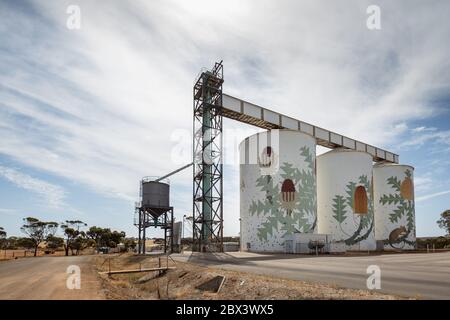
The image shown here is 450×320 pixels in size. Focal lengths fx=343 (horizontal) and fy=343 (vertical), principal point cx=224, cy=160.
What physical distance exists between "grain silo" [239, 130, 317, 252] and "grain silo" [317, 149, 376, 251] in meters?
7.21

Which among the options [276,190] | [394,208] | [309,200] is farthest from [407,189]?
[276,190]

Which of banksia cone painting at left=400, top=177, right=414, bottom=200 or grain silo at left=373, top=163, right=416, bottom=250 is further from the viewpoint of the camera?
banksia cone painting at left=400, top=177, right=414, bottom=200

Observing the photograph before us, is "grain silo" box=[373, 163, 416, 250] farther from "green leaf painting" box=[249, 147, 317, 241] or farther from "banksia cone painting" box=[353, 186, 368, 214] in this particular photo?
"green leaf painting" box=[249, 147, 317, 241]

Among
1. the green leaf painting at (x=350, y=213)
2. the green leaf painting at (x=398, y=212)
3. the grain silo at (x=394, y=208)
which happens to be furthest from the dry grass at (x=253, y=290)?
the green leaf painting at (x=398, y=212)

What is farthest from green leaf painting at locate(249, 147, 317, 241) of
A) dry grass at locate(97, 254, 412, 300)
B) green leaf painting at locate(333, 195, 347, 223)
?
dry grass at locate(97, 254, 412, 300)

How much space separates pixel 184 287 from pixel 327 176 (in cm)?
4387

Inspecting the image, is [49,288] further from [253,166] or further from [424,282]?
[253,166]

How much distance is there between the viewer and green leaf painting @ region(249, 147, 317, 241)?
1831 inches

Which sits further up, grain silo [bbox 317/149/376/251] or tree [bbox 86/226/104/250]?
grain silo [bbox 317/149/376/251]

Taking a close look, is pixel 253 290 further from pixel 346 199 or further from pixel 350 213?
pixel 350 213

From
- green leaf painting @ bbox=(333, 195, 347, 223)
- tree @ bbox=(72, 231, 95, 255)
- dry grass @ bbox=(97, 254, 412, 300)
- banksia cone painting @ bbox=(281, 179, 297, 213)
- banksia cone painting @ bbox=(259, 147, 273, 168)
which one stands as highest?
banksia cone painting @ bbox=(259, 147, 273, 168)

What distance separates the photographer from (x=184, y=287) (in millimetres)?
19047

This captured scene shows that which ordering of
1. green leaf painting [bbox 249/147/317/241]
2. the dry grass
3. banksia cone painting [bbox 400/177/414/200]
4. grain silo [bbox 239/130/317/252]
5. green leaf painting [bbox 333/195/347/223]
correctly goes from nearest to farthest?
the dry grass
green leaf painting [bbox 249/147/317/241]
grain silo [bbox 239/130/317/252]
green leaf painting [bbox 333/195/347/223]
banksia cone painting [bbox 400/177/414/200]
